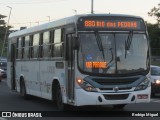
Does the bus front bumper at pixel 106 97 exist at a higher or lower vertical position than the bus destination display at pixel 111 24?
lower

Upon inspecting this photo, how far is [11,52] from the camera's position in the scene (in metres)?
24.3

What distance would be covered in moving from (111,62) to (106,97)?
988 millimetres

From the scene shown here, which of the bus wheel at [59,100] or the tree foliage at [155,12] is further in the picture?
the tree foliage at [155,12]

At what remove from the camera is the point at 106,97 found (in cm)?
1462

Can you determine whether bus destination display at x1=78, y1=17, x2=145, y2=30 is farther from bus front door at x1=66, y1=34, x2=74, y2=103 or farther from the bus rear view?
bus front door at x1=66, y1=34, x2=74, y2=103

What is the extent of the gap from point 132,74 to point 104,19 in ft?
5.88

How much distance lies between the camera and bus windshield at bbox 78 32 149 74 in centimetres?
1474

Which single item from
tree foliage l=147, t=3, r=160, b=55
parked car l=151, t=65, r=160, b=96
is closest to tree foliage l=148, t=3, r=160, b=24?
tree foliage l=147, t=3, r=160, b=55

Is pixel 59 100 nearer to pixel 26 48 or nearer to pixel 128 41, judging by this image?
pixel 128 41

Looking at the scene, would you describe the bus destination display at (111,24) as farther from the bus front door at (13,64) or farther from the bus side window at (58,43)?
the bus front door at (13,64)

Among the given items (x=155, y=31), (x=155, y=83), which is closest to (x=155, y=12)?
(x=155, y=31)

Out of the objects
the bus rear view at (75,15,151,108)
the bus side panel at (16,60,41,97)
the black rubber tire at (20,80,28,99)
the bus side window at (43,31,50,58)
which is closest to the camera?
the bus rear view at (75,15,151,108)

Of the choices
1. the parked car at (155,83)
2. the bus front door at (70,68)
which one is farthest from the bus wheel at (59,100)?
the parked car at (155,83)

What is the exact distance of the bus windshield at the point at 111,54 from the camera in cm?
1474
